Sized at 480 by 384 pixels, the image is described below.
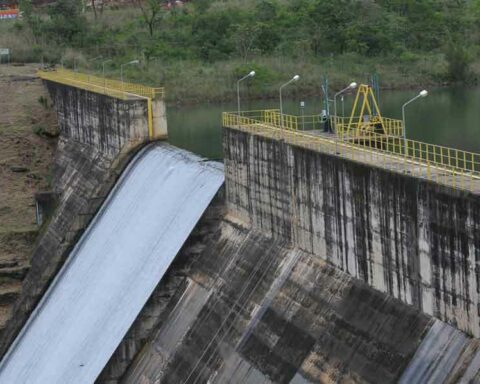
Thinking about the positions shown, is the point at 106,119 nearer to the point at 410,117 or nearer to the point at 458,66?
the point at 410,117

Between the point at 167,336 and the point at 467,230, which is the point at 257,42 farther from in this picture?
the point at 467,230

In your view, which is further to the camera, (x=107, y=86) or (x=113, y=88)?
(x=107, y=86)

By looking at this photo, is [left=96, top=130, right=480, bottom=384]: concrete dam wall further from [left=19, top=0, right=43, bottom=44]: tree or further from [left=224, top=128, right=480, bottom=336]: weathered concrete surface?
[left=19, top=0, right=43, bottom=44]: tree

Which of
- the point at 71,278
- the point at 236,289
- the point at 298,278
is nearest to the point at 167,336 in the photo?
the point at 236,289

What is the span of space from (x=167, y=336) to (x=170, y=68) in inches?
1915

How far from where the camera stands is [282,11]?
76.8m

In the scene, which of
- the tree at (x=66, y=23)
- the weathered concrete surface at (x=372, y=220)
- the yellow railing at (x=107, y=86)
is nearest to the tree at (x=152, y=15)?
the tree at (x=66, y=23)

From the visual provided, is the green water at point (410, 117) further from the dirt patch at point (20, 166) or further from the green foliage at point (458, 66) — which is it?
the dirt patch at point (20, 166)

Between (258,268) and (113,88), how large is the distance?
17534mm

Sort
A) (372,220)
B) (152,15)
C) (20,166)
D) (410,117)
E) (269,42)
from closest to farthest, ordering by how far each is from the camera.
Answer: (372,220), (20,166), (410,117), (269,42), (152,15)

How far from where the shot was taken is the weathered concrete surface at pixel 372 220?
13469 millimetres

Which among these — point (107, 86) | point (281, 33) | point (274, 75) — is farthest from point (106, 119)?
point (281, 33)

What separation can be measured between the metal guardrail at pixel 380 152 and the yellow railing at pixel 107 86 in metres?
8.96

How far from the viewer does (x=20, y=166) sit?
121ft
